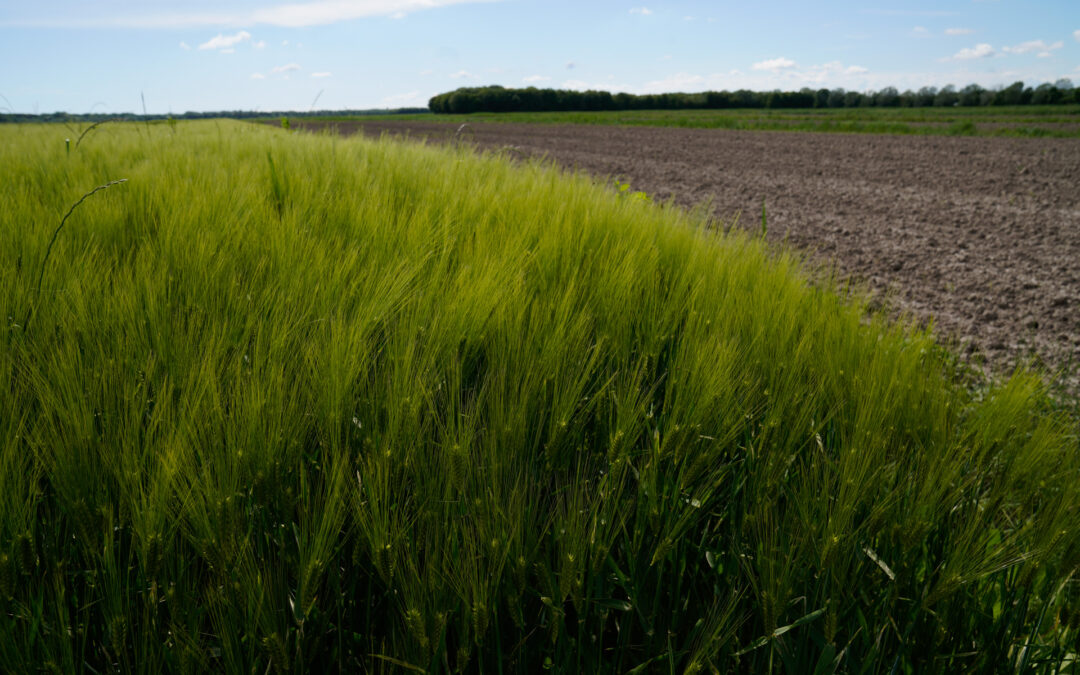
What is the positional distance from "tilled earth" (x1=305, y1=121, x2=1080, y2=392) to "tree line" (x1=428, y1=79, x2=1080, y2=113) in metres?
40.3

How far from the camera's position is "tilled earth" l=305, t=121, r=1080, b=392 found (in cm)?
371

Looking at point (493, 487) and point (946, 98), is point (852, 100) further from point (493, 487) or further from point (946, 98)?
point (493, 487)

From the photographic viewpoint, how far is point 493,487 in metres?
0.72

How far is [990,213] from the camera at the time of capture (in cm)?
752

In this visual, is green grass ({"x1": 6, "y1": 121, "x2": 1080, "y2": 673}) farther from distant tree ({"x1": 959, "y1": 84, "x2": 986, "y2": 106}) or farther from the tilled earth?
distant tree ({"x1": 959, "y1": 84, "x2": 986, "y2": 106})

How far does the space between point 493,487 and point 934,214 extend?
8.63 m

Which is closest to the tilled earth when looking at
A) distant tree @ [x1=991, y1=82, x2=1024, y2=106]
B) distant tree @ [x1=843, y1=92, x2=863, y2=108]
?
distant tree @ [x1=991, y1=82, x2=1024, y2=106]

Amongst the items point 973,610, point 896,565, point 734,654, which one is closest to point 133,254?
point 734,654

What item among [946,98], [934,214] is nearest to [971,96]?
[946,98]

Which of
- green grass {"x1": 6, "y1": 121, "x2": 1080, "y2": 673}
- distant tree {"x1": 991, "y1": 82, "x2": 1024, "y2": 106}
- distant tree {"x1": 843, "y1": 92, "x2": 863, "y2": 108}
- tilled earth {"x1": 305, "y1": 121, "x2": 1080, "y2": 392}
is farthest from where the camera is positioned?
distant tree {"x1": 843, "y1": 92, "x2": 863, "y2": 108}

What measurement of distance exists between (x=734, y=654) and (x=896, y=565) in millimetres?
270

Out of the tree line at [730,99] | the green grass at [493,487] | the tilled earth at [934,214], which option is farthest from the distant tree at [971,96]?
the green grass at [493,487]

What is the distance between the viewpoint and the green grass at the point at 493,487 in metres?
0.67

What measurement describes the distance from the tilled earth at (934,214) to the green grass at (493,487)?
459 millimetres
